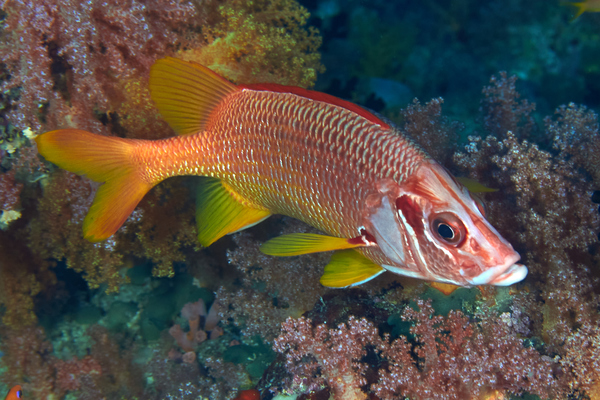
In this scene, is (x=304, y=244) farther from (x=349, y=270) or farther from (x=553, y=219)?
(x=553, y=219)

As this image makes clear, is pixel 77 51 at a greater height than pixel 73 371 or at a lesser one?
greater

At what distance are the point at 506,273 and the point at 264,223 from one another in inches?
79.0

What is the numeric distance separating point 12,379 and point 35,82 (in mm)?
2926

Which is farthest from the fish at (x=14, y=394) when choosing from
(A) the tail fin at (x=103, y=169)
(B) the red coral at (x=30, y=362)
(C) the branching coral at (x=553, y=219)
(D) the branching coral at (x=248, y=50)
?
(C) the branching coral at (x=553, y=219)

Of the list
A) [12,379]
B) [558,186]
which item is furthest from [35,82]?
[558,186]

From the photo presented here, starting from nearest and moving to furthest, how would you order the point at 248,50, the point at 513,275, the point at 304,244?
the point at 513,275, the point at 304,244, the point at 248,50

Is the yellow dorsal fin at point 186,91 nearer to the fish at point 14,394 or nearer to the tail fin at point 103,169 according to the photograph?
the tail fin at point 103,169

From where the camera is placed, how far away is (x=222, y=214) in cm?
219

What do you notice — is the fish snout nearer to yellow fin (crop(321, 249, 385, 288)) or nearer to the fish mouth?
the fish mouth

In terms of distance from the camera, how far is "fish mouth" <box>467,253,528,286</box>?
1337 millimetres

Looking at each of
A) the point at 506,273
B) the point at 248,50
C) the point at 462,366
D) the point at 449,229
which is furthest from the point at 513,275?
the point at 248,50

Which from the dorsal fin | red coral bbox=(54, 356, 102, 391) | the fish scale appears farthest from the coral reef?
red coral bbox=(54, 356, 102, 391)

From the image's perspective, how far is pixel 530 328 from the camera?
84.7 inches

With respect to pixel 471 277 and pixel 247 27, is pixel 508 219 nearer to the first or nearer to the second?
pixel 471 277
